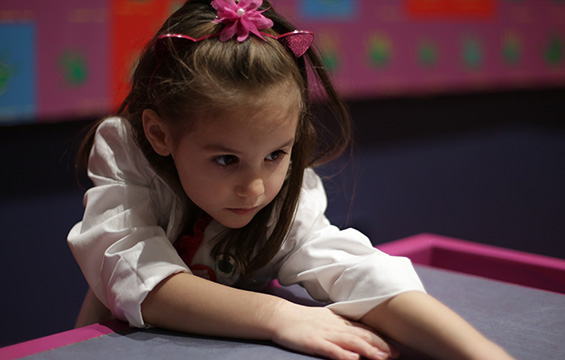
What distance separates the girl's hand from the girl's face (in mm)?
128

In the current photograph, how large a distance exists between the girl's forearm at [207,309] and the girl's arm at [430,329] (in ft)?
0.41

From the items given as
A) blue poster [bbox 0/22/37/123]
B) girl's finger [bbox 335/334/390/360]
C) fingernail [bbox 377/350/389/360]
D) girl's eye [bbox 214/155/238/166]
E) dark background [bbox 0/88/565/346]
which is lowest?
dark background [bbox 0/88/565/346]

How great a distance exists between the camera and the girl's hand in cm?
70

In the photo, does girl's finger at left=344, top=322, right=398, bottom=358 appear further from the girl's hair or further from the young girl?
A: the girl's hair

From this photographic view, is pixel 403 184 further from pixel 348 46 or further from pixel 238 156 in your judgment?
pixel 238 156

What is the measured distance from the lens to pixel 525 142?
8.25 feet

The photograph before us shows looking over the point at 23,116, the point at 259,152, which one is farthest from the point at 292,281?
the point at 23,116

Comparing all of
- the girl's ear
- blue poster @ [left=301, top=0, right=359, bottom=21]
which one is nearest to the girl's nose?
the girl's ear

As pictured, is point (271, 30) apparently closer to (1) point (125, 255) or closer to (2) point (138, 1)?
(1) point (125, 255)

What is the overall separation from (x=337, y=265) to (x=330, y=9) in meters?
1.07

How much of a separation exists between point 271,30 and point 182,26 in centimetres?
10

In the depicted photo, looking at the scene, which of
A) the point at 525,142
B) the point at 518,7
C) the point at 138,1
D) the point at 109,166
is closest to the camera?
the point at 109,166

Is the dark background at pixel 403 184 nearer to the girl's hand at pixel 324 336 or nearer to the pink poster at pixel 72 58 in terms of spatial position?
the pink poster at pixel 72 58

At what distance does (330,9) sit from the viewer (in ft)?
5.69
